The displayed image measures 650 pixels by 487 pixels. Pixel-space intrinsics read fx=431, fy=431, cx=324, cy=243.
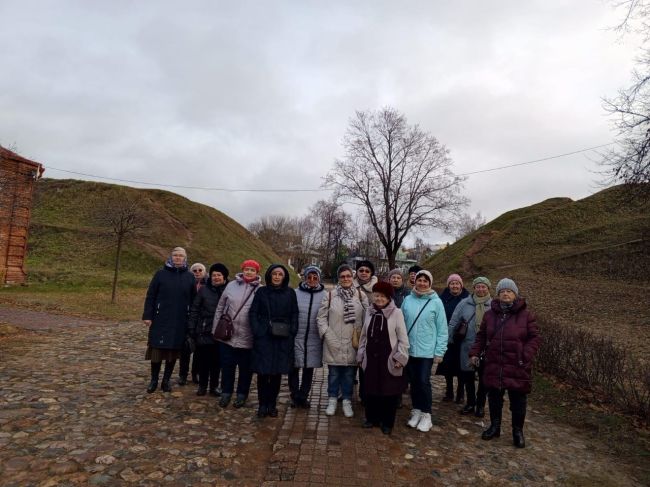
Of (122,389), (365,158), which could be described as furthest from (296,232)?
(122,389)

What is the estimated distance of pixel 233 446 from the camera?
430cm

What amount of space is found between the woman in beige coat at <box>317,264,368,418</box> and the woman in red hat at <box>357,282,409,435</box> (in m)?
0.21

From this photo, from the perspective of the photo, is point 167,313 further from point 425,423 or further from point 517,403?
point 517,403

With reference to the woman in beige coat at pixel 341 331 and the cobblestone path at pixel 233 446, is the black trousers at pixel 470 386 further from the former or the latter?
the woman in beige coat at pixel 341 331

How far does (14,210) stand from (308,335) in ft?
65.5

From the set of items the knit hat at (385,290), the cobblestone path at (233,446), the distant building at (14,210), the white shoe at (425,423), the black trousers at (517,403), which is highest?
the distant building at (14,210)

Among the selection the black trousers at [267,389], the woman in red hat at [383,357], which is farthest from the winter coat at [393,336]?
the black trousers at [267,389]

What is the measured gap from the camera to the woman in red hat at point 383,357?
15.7 feet

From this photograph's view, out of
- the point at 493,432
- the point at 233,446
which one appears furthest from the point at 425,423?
the point at 233,446

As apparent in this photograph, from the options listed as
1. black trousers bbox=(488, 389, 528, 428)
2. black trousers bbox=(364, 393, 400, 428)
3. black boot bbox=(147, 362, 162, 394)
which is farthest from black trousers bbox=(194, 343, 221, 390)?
black trousers bbox=(488, 389, 528, 428)

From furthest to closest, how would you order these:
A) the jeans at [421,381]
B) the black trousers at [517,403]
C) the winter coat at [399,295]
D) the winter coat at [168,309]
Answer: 1. the winter coat at [399,295]
2. the winter coat at [168,309]
3. the jeans at [421,381]
4. the black trousers at [517,403]

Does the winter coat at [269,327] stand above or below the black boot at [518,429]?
above

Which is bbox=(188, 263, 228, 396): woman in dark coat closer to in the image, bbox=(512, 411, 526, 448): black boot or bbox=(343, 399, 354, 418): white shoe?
bbox=(343, 399, 354, 418): white shoe

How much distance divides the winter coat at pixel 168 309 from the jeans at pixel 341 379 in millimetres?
2082
